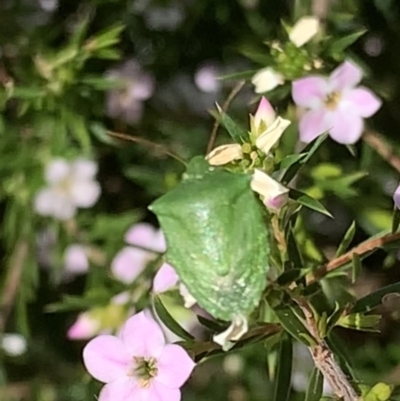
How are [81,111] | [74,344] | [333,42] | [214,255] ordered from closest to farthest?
[214,255] < [333,42] < [81,111] < [74,344]

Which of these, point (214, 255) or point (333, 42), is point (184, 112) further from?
point (214, 255)

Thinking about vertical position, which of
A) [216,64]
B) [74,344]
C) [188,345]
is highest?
[188,345]

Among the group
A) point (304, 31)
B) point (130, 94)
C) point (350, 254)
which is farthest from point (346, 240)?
point (130, 94)

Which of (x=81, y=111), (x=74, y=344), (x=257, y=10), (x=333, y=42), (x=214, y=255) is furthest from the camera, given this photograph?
(x=74, y=344)

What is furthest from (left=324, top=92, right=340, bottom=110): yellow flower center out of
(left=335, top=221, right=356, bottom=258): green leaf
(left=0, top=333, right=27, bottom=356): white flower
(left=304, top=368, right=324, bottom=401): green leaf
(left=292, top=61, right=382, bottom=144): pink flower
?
(left=0, top=333, right=27, bottom=356): white flower

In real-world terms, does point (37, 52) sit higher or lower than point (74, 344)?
higher

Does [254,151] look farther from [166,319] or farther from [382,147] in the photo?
[382,147]

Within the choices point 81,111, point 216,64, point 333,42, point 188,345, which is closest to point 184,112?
point 216,64
